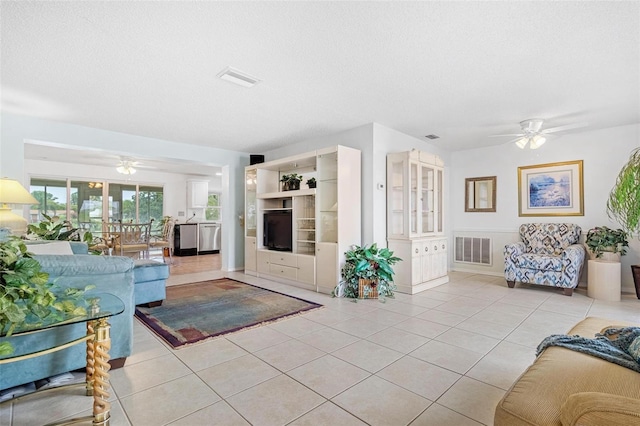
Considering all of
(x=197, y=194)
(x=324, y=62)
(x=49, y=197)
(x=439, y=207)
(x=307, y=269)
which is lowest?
(x=307, y=269)

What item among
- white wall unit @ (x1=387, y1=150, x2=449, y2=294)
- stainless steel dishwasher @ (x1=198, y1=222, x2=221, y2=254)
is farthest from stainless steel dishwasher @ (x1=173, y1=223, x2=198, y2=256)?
white wall unit @ (x1=387, y1=150, x2=449, y2=294)

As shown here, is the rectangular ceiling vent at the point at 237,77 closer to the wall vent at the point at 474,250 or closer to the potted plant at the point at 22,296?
the potted plant at the point at 22,296

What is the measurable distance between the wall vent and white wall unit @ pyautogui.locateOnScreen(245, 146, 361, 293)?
9.11 ft

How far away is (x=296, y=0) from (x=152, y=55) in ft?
4.66

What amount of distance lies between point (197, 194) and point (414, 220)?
7.28m

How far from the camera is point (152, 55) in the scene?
8.47 feet

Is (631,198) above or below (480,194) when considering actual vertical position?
below

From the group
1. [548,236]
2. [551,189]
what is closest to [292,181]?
[548,236]

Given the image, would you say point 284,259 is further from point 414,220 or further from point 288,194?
point 414,220

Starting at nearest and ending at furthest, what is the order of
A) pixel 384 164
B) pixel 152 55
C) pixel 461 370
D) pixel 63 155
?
1. pixel 461 370
2. pixel 152 55
3. pixel 384 164
4. pixel 63 155

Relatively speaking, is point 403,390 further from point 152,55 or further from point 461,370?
point 152,55

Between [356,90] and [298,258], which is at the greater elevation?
[356,90]

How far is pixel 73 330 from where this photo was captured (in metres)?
1.93

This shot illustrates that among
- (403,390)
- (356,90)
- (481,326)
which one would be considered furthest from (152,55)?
(481,326)
